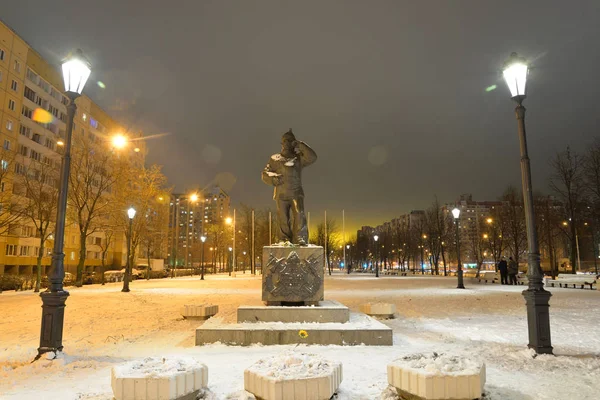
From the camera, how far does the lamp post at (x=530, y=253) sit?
24.4 ft

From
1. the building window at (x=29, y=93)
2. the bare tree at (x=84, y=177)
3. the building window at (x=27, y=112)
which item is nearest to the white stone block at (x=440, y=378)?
the bare tree at (x=84, y=177)

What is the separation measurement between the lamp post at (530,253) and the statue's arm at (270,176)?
5801 mm

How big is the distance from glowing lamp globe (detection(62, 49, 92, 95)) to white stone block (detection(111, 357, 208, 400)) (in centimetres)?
584

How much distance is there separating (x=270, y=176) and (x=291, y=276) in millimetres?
2785

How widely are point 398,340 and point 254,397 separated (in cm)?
494

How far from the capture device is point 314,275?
10172 mm

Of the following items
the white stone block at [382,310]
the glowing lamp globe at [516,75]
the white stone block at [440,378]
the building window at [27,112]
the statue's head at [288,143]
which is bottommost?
the white stone block at [382,310]

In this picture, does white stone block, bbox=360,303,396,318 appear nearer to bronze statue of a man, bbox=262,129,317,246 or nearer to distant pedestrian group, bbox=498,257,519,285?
bronze statue of a man, bbox=262,129,317,246

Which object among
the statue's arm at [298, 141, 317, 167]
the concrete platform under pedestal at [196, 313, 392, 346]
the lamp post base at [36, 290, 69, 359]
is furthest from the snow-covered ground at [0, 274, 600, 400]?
the statue's arm at [298, 141, 317, 167]

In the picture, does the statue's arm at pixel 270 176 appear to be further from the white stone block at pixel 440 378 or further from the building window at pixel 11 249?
the building window at pixel 11 249

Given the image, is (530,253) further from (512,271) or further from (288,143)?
(512,271)

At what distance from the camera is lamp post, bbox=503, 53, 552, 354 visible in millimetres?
7445

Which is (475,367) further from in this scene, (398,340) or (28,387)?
(28,387)

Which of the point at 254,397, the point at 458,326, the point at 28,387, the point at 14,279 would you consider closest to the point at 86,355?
the point at 28,387
